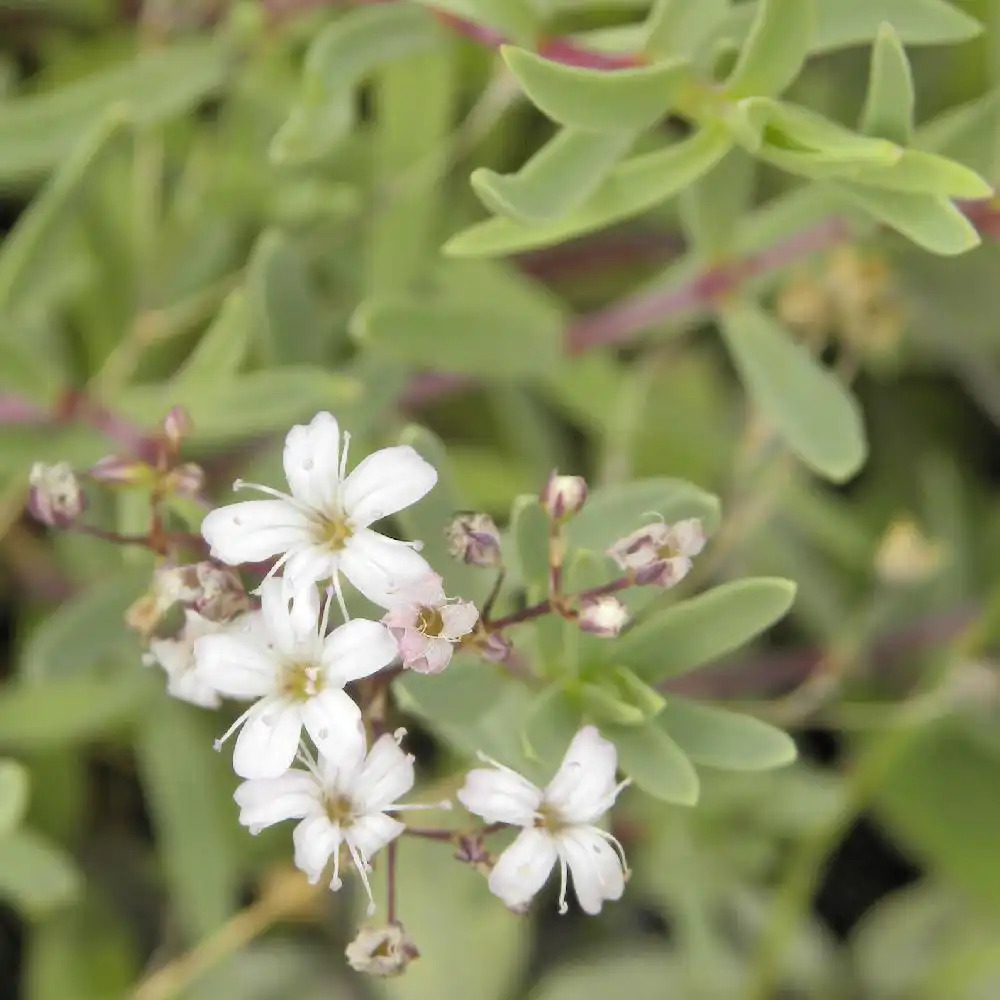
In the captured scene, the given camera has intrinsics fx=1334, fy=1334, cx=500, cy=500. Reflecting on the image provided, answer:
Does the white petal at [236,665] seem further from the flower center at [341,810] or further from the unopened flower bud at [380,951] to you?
the unopened flower bud at [380,951]

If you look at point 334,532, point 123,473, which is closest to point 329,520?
point 334,532

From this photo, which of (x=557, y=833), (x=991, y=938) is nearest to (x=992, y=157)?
(x=557, y=833)

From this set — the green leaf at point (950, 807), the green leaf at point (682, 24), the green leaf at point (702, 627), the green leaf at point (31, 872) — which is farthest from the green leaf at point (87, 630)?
the green leaf at point (950, 807)

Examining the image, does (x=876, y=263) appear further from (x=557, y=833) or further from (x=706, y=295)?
(x=557, y=833)

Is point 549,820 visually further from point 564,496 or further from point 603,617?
point 564,496

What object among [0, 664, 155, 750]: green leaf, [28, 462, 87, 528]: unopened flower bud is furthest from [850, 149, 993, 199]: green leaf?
[0, 664, 155, 750]: green leaf

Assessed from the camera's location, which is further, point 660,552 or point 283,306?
point 283,306

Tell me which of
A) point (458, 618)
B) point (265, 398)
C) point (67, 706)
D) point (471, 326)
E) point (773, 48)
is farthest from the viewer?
point (67, 706)
